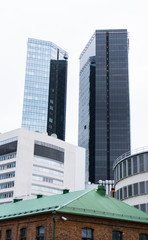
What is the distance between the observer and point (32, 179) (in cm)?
12162

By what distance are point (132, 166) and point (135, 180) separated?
214 cm

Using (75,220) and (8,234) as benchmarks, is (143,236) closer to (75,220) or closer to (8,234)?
(75,220)

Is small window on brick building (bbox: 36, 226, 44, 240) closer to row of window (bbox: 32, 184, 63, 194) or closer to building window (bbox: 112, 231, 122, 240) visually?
building window (bbox: 112, 231, 122, 240)

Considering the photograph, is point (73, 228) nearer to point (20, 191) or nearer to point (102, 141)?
point (20, 191)

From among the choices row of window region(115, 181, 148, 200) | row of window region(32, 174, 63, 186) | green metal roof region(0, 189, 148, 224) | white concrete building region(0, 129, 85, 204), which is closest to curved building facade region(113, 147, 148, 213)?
row of window region(115, 181, 148, 200)

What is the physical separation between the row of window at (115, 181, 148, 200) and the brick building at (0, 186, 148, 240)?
10544 millimetres

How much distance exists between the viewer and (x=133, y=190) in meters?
53.0

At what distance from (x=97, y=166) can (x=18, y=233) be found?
146 meters

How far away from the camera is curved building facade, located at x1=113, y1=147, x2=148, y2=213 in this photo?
51281 millimetres

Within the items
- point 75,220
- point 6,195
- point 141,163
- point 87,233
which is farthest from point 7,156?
point 75,220

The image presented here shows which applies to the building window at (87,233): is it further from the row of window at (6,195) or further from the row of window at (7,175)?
the row of window at (7,175)

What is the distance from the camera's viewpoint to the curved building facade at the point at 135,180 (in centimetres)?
5128

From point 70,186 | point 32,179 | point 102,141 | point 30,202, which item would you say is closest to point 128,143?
point 102,141

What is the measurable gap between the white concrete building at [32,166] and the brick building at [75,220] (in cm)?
7634
